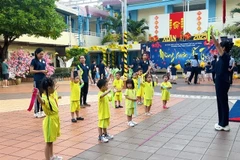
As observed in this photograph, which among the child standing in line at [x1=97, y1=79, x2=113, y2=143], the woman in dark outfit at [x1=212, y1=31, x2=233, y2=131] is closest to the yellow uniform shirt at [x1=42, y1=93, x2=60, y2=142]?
the child standing in line at [x1=97, y1=79, x2=113, y2=143]

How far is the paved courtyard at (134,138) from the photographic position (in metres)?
3.98

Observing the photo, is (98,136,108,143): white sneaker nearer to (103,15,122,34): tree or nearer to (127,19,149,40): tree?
(127,19,149,40): tree

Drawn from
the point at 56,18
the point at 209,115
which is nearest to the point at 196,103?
the point at 209,115

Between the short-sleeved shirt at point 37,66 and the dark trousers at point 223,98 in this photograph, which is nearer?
the dark trousers at point 223,98

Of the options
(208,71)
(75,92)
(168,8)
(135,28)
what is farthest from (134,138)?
(168,8)

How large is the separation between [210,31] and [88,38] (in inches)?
988

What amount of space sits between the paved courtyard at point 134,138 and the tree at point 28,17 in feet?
27.5

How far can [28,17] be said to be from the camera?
14453 millimetres

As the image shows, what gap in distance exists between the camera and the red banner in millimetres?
24041

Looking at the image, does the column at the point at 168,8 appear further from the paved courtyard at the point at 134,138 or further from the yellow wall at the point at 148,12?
the paved courtyard at the point at 134,138

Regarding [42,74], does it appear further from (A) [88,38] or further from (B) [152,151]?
(A) [88,38]

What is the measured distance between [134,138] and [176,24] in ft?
68.6

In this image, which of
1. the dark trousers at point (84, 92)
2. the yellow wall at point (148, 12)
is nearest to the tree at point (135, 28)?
the yellow wall at point (148, 12)

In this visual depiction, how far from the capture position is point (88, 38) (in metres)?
29.3
